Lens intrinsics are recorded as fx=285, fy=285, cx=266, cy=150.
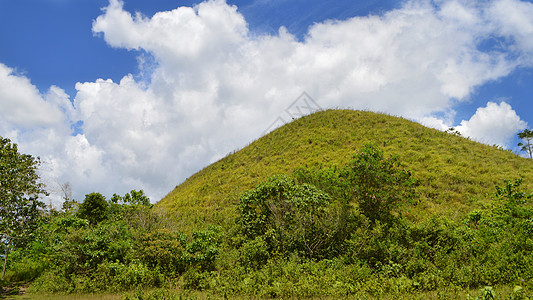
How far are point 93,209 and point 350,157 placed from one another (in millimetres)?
19493

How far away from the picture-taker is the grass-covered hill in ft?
59.5

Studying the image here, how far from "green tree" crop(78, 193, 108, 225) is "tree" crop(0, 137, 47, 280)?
7.49 meters

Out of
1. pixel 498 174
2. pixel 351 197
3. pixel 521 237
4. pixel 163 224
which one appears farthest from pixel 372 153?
pixel 498 174

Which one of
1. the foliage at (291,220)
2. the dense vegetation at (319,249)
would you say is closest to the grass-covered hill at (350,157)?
the dense vegetation at (319,249)

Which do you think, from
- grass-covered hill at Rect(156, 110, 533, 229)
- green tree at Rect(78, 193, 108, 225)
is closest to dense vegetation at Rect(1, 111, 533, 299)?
grass-covered hill at Rect(156, 110, 533, 229)

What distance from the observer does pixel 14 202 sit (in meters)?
10.4

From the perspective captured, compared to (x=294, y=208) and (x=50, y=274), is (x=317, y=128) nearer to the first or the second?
(x=294, y=208)

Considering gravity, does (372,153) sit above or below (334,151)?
below

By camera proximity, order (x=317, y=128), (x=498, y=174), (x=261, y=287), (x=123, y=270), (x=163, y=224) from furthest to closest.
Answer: (x=317, y=128) → (x=498, y=174) → (x=163, y=224) → (x=123, y=270) → (x=261, y=287)

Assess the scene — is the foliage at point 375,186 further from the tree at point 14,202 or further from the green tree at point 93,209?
the green tree at point 93,209

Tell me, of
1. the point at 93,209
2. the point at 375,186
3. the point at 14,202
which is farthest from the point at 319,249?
the point at 93,209

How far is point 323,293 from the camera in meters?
8.02

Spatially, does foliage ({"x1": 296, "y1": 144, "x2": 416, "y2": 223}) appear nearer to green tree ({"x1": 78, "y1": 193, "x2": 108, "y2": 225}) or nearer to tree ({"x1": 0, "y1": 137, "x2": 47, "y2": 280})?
tree ({"x1": 0, "y1": 137, "x2": 47, "y2": 280})

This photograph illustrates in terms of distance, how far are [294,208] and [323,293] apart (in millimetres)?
4351
